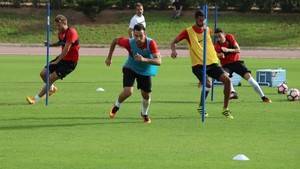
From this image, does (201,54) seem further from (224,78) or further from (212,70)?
(224,78)

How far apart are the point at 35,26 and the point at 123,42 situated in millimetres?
44584

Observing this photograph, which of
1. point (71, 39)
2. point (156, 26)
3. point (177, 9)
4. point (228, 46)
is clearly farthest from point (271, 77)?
point (177, 9)

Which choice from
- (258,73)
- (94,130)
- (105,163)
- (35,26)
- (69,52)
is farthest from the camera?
(35,26)

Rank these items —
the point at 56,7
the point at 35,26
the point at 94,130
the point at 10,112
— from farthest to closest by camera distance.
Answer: the point at 56,7 < the point at 35,26 < the point at 10,112 < the point at 94,130

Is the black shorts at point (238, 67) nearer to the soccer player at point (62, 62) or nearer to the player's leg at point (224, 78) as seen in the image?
the player's leg at point (224, 78)

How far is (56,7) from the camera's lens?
64.5 metres

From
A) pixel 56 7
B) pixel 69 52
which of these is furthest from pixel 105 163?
pixel 56 7

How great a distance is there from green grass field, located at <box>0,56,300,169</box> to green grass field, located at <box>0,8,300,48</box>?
31015mm

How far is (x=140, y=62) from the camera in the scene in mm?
16688

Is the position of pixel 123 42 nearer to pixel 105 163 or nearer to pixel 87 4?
pixel 105 163

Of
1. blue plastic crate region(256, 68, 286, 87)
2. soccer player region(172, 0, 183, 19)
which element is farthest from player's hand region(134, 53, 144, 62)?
soccer player region(172, 0, 183, 19)

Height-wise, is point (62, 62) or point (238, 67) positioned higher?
point (62, 62)

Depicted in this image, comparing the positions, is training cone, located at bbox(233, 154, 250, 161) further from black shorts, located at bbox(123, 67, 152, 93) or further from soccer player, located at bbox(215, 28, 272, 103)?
soccer player, located at bbox(215, 28, 272, 103)

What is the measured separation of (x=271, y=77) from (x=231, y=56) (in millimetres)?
5609
